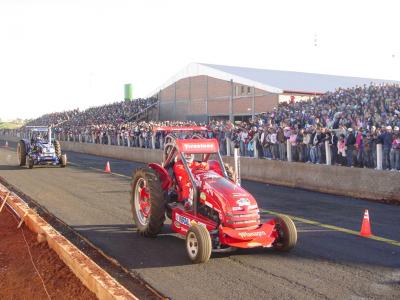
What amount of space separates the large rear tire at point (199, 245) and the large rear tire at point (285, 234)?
4.10 feet

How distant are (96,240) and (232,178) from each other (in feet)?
8.55

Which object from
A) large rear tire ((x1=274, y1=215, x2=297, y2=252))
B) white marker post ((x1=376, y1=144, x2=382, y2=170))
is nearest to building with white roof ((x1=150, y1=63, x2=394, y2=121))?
white marker post ((x1=376, y1=144, x2=382, y2=170))

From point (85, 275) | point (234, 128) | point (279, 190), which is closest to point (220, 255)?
point (85, 275)

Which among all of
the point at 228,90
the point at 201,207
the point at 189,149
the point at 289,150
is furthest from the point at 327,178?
the point at 228,90

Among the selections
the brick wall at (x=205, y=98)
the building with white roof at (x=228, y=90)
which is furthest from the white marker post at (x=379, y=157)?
the brick wall at (x=205, y=98)

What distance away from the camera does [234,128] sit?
2267 cm

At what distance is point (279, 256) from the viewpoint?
7.54 metres

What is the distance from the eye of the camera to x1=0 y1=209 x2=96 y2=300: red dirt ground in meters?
6.00

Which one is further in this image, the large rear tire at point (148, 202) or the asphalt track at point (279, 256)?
the large rear tire at point (148, 202)

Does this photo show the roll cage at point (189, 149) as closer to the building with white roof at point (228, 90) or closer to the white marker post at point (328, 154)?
the white marker post at point (328, 154)

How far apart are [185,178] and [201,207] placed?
71cm

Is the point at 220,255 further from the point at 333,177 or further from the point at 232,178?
the point at 333,177

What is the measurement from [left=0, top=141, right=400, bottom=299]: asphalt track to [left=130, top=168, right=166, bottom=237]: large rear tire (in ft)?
0.76

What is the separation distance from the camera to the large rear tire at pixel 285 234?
24.8 ft
